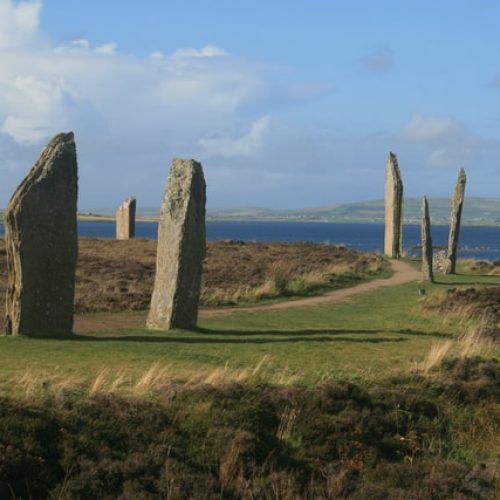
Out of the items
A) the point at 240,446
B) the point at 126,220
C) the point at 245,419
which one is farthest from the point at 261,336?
the point at 126,220

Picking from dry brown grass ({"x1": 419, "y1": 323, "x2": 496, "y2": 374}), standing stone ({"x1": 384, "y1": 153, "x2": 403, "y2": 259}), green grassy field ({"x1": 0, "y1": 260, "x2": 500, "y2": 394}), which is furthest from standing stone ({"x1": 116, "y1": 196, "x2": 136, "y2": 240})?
dry brown grass ({"x1": 419, "y1": 323, "x2": 496, "y2": 374})

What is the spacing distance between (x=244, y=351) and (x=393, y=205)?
104ft

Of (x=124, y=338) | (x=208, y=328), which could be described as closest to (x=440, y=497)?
(x=124, y=338)

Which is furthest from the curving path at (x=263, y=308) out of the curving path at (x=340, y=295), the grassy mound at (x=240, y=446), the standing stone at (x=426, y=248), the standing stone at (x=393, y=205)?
the grassy mound at (x=240, y=446)

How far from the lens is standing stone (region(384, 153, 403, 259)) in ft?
161

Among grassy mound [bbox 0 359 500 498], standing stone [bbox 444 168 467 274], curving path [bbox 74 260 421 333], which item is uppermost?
standing stone [bbox 444 168 467 274]

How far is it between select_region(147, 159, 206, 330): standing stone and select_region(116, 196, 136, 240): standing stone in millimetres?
33575

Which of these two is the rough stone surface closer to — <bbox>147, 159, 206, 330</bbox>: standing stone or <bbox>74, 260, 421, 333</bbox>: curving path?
<bbox>74, 260, 421, 333</bbox>: curving path

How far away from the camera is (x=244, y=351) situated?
1855 centimetres

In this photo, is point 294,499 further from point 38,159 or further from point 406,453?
point 38,159

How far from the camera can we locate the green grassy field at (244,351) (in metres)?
15.6

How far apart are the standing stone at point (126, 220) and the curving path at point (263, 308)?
20.0 m

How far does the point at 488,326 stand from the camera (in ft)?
75.4

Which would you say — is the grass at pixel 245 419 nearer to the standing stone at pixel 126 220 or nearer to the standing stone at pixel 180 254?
the standing stone at pixel 180 254
